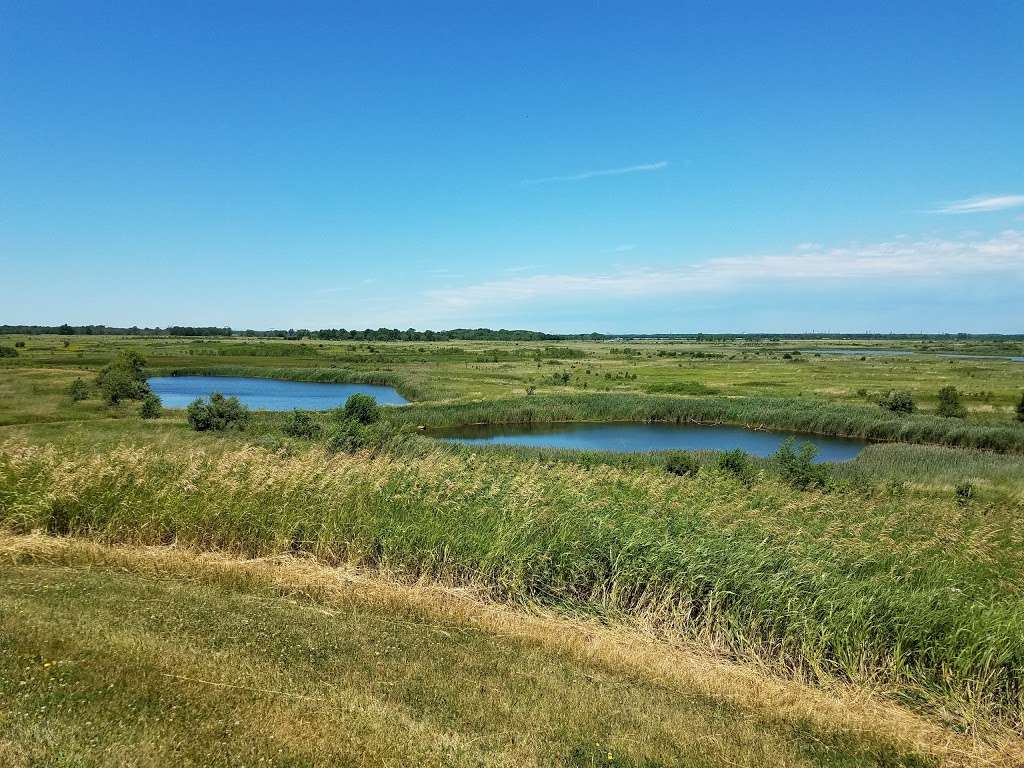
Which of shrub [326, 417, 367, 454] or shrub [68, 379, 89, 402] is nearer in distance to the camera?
shrub [326, 417, 367, 454]

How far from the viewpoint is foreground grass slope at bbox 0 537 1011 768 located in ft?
13.5

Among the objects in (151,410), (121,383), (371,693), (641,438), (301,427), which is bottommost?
(641,438)

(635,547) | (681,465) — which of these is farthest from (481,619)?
(681,465)

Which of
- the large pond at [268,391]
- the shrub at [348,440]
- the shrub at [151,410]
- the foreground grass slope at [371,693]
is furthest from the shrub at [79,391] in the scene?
the foreground grass slope at [371,693]

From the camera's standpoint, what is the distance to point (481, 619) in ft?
22.7

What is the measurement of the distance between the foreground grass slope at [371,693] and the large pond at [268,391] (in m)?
49.5

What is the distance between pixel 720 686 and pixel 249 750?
4.31 m

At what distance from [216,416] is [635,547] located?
34.0 m

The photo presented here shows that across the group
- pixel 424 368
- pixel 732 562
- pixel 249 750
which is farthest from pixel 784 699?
pixel 424 368

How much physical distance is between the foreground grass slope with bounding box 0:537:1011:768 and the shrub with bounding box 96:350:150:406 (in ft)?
149

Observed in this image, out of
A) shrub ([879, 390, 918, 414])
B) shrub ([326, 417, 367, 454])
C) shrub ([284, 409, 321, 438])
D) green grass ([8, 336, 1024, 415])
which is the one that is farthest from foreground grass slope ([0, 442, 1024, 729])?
green grass ([8, 336, 1024, 415])

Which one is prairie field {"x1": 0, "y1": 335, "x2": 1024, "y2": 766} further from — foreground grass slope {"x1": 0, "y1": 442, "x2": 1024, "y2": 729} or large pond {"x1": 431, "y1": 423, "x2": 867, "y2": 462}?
large pond {"x1": 431, "y1": 423, "x2": 867, "y2": 462}

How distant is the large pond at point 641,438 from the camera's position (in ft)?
138

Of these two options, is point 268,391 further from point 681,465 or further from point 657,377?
point 681,465
